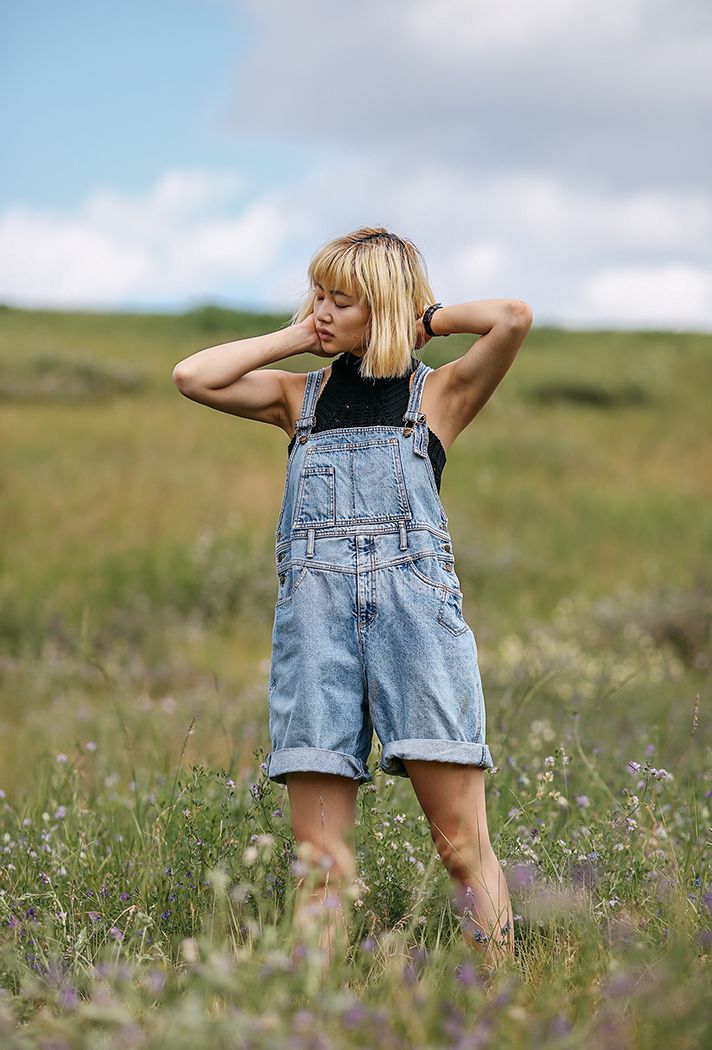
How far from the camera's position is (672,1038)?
2.19 metres

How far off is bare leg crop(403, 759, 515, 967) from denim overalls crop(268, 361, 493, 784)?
2.8 inches

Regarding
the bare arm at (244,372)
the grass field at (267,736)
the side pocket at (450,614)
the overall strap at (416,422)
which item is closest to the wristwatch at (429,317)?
the overall strap at (416,422)

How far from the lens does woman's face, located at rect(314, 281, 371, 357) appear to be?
3400 mm

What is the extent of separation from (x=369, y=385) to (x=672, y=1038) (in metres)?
2.00

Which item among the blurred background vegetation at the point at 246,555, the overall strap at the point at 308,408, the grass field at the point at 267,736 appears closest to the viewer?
the grass field at the point at 267,736

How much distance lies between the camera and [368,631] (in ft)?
10.5

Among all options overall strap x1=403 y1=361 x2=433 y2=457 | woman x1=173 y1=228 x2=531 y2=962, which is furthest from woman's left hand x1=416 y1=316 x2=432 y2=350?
overall strap x1=403 y1=361 x2=433 y2=457

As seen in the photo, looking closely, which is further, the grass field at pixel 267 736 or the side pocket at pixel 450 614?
the side pocket at pixel 450 614

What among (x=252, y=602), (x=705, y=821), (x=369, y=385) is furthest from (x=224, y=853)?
(x=252, y=602)

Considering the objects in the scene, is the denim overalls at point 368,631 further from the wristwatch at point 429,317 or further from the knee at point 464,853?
the wristwatch at point 429,317

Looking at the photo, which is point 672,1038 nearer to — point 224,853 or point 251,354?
point 224,853

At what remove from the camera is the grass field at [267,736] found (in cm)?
240

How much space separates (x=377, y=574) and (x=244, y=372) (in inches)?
31.8

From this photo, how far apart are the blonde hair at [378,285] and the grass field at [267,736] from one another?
1401 mm
